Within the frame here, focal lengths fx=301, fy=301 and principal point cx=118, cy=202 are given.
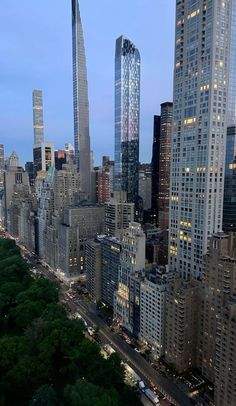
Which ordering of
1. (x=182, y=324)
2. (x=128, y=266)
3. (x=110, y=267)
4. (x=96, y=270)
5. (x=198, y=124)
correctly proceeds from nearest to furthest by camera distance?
(x=182, y=324), (x=198, y=124), (x=128, y=266), (x=110, y=267), (x=96, y=270)

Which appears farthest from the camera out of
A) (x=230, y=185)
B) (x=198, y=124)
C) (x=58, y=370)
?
(x=230, y=185)

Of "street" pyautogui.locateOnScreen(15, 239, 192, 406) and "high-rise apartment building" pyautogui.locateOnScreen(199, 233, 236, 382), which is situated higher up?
"high-rise apartment building" pyautogui.locateOnScreen(199, 233, 236, 382)

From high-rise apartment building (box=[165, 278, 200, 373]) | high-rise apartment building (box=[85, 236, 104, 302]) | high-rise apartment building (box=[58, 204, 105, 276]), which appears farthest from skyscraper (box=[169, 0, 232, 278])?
high-rise apartment building (box=[58, 204, 105, 276])

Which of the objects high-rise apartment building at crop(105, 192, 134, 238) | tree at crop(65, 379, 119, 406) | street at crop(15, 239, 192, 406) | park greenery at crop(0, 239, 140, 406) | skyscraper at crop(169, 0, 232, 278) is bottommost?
street at crop(15, 239, 192, 406)

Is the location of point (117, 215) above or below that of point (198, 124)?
below

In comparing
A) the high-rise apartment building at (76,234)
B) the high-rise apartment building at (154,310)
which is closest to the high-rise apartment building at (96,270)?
the high-rise apartment building at (76,234)

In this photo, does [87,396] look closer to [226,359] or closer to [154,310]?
[226,359]

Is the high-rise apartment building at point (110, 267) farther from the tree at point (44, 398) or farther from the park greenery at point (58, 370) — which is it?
the tree at point (44, 398)

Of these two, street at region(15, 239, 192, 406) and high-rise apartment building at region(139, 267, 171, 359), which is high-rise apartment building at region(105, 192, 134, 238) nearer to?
street at region(15, 239, 192, 406)

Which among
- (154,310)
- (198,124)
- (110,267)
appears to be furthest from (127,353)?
(198,124)
